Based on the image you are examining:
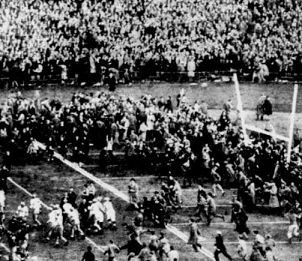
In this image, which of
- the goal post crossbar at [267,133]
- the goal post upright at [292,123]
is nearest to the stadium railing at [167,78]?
the goal post upright at [292,123]

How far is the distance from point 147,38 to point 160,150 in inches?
545

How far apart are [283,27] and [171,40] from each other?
6830mm

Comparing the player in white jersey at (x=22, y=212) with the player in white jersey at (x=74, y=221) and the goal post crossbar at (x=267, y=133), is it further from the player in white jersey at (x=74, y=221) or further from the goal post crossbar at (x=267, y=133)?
the goal post crossbar at (x=267, y=133)

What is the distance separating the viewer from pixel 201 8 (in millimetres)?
56125

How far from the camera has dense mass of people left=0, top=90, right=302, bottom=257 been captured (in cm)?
3469

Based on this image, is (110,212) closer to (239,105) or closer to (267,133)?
(267,133)

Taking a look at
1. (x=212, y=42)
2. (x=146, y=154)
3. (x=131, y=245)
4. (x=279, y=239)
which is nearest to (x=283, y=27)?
(x=212, y=42)

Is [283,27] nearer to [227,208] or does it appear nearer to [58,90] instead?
[58,90]

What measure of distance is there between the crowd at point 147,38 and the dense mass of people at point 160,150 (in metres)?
6.58

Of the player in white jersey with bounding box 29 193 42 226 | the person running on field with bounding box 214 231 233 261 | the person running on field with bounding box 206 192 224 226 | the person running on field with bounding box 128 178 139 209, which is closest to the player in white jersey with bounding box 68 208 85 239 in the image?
the player in white jersey with bounding box 29 193 42 226

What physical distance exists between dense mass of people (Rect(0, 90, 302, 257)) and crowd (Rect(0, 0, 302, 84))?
658 centimetres

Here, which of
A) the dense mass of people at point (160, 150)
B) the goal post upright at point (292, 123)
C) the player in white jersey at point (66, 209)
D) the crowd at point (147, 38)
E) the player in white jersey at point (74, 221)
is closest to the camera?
the player in white jersey at point (74, 221)

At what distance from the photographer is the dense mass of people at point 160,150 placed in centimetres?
3469

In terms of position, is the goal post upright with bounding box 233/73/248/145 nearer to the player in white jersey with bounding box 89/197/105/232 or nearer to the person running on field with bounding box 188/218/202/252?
the person running on field with bounding box 188/218/202/252
